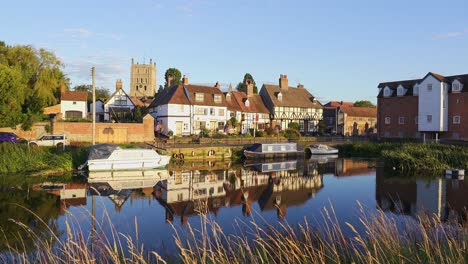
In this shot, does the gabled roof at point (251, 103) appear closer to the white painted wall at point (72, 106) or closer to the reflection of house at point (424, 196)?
the white painted wall at point (72, 106)

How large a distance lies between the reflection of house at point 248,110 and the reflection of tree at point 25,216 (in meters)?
34.5

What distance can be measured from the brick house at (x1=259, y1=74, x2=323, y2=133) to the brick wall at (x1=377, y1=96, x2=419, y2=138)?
36.2 feet

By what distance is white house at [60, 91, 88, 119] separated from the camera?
156 feet

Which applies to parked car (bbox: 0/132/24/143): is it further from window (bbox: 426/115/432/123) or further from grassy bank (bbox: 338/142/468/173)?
window (bbox: 426/115/432/123)

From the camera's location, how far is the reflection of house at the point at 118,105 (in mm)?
49156

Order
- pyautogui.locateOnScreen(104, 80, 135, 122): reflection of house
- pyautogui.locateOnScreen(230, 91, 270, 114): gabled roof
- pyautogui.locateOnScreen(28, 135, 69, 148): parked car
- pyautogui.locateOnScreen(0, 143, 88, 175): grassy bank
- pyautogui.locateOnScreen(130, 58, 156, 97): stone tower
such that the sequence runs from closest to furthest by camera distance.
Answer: pyautogui.locateOnScreen(0, 143, 88, 175): grassy bank < pyautogui.locateOnScreen(28, 135, 69, 148): parked car < pyautogui.locateOnScreen(104, 80, 135, 122): reflection of house < pyautogui.locateOnScreen(230, 91, 270, 114): gabled roof < pyautogui.locateOnScreen(130, 58, 156, 97): stone tower

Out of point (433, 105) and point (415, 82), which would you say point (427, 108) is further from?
point (415, 82)

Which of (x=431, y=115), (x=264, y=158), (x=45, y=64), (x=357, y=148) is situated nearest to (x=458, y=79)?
(x=431, y=115)

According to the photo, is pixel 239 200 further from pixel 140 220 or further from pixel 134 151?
pixel 134 151

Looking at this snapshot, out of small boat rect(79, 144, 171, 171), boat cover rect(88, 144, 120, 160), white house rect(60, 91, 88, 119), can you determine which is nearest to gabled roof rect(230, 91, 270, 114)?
white house rect(60, 91, 88, 119)

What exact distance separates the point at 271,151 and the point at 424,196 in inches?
830

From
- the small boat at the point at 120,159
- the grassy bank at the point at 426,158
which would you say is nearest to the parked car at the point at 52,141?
the small boat at the point at 120,159

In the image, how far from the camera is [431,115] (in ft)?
147

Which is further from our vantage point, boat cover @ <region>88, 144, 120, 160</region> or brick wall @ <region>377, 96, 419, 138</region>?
brick wall @ <region>377, 96, 419, 138</region>
